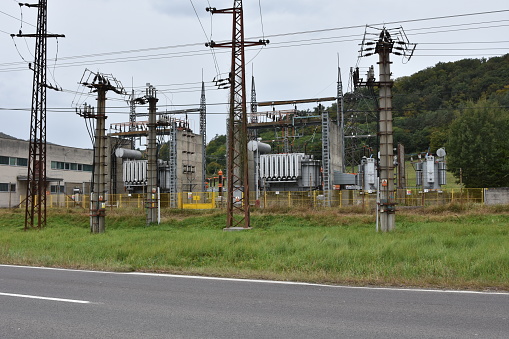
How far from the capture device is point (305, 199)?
128 feet

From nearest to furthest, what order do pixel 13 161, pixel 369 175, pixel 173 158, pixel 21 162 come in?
pixel 369 175 → pixel 173 158 → pixel 13 161 → pixel 21 162

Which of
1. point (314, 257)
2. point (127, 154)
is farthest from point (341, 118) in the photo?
point (314, 257)

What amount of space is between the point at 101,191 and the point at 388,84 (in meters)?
17.4

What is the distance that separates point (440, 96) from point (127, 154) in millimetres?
69984

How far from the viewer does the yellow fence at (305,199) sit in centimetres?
3559

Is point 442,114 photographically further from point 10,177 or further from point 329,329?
point 329,329

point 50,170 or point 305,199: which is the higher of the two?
point 50,170

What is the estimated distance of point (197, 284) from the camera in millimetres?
11133

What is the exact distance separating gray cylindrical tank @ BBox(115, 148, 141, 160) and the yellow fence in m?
6.67

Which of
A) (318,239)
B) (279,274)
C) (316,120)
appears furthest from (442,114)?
(279,274)

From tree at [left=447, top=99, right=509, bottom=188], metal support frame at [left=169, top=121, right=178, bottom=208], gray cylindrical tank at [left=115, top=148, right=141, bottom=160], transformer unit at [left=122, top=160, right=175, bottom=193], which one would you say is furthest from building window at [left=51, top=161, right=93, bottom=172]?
tree at [left=447, top=99, right=509, bottom=188]

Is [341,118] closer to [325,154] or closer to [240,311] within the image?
[325,154]

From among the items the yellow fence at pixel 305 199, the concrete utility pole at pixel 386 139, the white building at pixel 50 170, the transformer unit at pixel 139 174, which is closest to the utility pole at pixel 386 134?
the concrete utility pole at pixel 386 139

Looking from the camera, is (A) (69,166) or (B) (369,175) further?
(A) (69,166)
